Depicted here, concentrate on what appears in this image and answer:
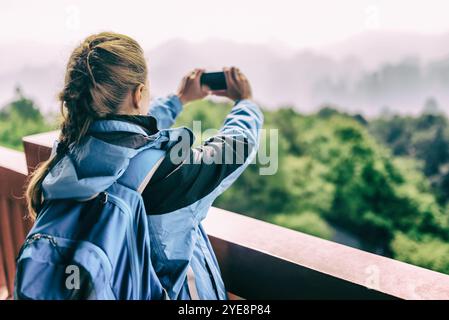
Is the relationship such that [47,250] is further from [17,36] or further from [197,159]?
[17,36]

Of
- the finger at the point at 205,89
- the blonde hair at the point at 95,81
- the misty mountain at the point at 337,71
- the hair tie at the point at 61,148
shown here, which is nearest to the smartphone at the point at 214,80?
the finger at the point at 205,89

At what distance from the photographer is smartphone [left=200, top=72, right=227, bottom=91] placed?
94cm

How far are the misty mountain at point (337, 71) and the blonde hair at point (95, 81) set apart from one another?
10.6 m

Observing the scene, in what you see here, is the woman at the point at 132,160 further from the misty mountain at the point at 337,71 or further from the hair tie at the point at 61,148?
the misty mountain at the point at 337,71

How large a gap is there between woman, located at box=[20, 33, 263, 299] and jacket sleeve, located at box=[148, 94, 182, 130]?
239 mm

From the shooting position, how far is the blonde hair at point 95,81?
0.64m

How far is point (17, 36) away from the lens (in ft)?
34.7

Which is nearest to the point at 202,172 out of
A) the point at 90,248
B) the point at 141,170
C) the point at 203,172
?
the point at 203,172

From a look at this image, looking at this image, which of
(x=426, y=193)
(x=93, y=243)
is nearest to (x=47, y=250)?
(x=93, y=243)

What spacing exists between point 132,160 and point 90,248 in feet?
0.48

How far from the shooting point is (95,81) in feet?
2.09

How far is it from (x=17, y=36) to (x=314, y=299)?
12.0 m

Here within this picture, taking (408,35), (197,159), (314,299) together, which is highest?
(408,35)

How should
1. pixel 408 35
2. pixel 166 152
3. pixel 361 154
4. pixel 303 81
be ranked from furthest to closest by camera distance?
pixel 303 81, pixel 408 35, pixel 361 154, pixel 166 152
